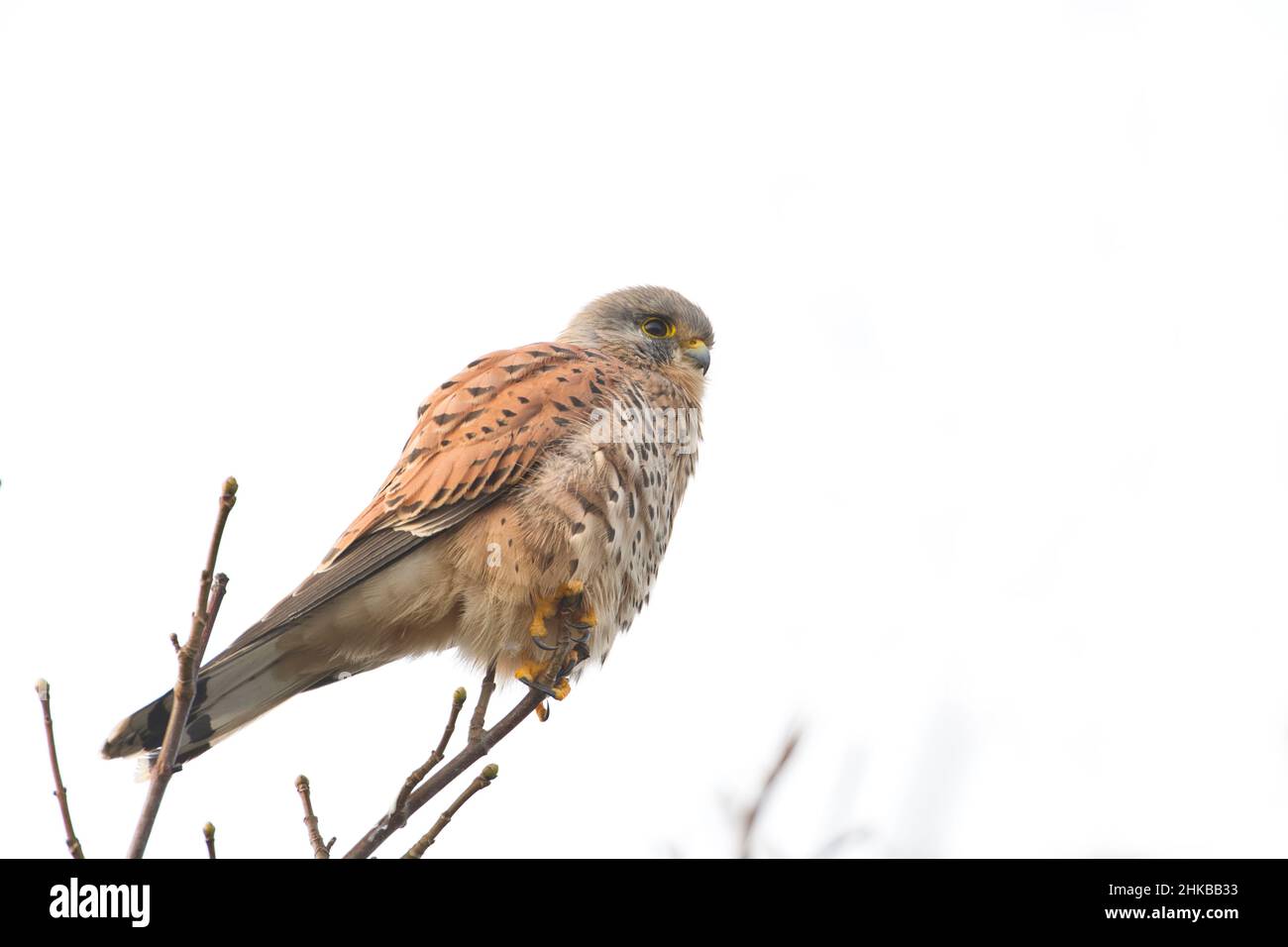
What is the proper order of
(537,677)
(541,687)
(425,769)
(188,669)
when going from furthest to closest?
(537,677) < (541,687) < (425,769) < (188,669)

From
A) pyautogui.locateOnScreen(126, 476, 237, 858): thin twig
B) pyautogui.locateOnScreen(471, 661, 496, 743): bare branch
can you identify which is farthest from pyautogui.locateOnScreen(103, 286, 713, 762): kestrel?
pyautogui.locateOnScreen(126, 476, 237, 858): thin twig

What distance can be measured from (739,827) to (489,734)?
94cm

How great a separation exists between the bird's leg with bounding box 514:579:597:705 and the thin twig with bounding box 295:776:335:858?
0.84 metres

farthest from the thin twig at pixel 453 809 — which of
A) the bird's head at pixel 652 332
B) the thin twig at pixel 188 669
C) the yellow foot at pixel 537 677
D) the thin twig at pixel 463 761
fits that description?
the bird's head at pixel 652 332

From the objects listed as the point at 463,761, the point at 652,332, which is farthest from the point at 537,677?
the point at 652,332

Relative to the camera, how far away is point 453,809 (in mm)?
2148

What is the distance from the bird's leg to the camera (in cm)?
320

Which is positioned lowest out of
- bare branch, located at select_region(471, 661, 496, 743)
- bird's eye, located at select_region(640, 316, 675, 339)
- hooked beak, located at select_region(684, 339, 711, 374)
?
bare branch, located at select_region(471, 661, 496, 743)

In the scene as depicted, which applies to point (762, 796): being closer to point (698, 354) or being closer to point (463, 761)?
point (463, 761)

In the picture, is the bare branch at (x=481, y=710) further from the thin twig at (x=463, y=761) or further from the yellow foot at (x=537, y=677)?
the yellow foot at (x=537, y=677)

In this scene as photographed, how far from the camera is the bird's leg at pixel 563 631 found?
3.20 meters

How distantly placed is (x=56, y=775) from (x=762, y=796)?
3.93ft

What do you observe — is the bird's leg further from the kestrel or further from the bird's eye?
the bird's eye

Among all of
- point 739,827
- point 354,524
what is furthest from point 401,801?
point 354,524
